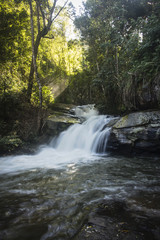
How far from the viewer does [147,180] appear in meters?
3.94

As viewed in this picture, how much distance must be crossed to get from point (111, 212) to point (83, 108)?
556 inches

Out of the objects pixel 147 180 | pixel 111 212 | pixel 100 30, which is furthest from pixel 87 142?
pixel 100 30

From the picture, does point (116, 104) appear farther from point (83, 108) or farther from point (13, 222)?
point (13, 222)

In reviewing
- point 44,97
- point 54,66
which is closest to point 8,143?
point 44,97

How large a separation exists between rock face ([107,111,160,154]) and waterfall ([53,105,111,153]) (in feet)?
1.91

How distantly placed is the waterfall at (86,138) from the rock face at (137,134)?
581 millimetres

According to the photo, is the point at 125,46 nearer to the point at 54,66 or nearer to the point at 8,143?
the point at 54,66

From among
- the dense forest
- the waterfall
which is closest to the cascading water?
the waterfall

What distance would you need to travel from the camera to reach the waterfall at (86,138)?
8039 mm

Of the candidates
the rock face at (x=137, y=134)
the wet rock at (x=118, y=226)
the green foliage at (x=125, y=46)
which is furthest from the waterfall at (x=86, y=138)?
the wet rock at (x=118, y=226)

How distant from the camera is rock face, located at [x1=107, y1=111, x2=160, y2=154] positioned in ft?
21.3

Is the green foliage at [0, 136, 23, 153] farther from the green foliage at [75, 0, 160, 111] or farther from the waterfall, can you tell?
the green foliage at [75, 0, 160, 111]

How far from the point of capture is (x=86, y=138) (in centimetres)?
903

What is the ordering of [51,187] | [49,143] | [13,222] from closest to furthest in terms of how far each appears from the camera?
1. [13,222]
2. [51,187]
3. [49,143]
